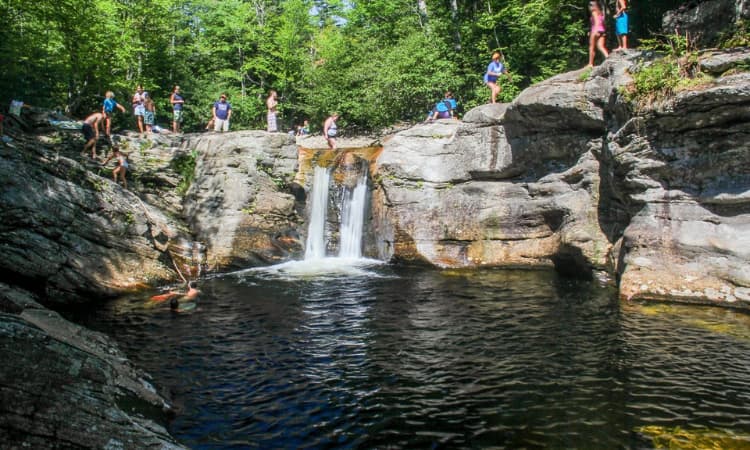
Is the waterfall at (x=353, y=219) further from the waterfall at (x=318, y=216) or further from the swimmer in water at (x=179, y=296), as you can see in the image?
the swimmer in water at (x=179, y=296)

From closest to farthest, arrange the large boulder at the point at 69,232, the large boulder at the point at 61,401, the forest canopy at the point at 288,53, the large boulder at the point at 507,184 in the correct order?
the large boulder at the point at 61,401 → the large boulder at the point at 69,232 → the large boulder at the point at 507,184 → the forest canopy at the point at 288,53

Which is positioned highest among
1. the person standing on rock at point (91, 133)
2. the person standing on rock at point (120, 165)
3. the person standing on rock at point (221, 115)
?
the person standing on rock at point (221, 115)

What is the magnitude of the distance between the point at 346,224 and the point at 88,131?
10.4 metres

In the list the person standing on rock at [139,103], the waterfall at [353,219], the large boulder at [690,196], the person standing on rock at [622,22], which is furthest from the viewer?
the person standing on rock at [139,103]

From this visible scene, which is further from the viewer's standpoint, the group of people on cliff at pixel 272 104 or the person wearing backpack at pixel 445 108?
the person wearing backpack at pixel 445 108

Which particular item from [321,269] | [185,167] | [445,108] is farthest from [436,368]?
[185,167]

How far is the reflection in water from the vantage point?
6602mm

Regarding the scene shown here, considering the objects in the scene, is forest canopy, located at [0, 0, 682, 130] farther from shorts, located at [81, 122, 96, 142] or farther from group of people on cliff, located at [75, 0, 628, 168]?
shorts, located at [81, 122, 96, 142]

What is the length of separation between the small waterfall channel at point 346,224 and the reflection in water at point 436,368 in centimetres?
564

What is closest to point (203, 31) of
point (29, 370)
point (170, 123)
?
point (170, 123)

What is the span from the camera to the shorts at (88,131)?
18.4 metres

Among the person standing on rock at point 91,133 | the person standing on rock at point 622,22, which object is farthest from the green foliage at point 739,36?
the person standing on rock at point 91,133

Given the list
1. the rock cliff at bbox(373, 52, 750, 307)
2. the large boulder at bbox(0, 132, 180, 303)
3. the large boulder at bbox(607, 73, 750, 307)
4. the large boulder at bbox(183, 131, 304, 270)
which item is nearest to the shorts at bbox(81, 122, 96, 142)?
the large boulder at bbox(0, 132, 180, 303)

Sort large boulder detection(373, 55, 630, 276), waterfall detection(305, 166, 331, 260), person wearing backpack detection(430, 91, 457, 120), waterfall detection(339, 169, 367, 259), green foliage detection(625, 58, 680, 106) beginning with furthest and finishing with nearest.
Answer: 1. person wearing backpack detection(430, 91, 457, 120)
2. waterfall detection(305, 166, 331, 260)
3. waterfall detection(339, 169, 367, 259)
4. large boulder detection(373, 55, 630, 276)
5. green foliage detection(625, 58, 680, 106)
